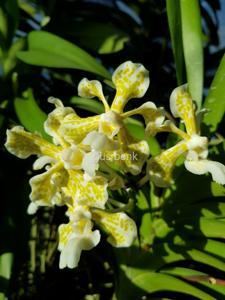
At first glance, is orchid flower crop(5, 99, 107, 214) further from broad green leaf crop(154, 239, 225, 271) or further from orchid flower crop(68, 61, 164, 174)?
broad green leaf crop(154, 239, 225, 271)

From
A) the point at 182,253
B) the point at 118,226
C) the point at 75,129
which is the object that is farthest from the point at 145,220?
the point at 75,129

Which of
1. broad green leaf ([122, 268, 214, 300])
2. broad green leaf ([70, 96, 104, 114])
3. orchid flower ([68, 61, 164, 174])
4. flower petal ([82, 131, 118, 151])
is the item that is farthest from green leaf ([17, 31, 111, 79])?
broad green leaf ([122, 268, 214, 300])

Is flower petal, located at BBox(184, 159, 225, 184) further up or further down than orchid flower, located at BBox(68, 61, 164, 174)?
further down

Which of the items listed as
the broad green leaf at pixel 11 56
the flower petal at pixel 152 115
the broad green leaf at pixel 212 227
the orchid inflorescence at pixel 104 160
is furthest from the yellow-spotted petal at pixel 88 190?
the broad green leaf at pixel 11 56

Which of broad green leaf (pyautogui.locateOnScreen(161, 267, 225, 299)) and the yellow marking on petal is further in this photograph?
broad green leaf (pyautogui.locateOnScreen(161, 267, 225, 299))

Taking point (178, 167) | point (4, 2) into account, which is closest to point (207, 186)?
point (178, 167)

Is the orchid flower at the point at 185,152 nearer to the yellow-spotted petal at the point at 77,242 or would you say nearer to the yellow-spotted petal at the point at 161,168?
the yellow-spotted petal at the point at 161,168

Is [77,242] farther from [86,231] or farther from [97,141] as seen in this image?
[97,141]
